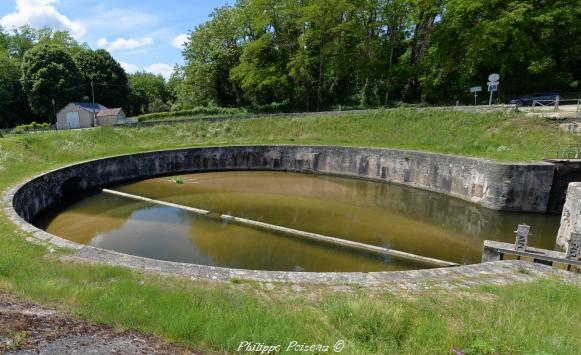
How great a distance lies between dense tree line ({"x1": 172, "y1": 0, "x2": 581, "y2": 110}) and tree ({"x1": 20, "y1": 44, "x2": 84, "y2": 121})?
42.4ft

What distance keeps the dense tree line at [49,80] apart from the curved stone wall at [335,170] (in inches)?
909

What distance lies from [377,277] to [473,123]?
19.6 m

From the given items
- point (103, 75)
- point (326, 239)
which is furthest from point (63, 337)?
point (103, 75)

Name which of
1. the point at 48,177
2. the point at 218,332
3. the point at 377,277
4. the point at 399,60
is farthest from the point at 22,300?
the point at 399,60

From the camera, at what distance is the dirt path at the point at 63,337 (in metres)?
3.46

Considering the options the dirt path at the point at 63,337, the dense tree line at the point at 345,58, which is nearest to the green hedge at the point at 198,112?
the dense tree line at the point at 345,58

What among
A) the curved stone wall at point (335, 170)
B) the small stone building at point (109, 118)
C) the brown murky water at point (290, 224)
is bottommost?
the brown murky water at point (290, 224)

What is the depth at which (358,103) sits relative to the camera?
118ft

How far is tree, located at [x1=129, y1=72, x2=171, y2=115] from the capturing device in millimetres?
55384

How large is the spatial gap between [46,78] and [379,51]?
118 feet

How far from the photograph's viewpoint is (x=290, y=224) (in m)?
14.1

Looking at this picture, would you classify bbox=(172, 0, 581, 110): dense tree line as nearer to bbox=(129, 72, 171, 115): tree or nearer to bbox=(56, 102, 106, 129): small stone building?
bbox=(56, 102, 106, 129): small stone building

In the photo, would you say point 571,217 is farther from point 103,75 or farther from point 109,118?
point 103,75

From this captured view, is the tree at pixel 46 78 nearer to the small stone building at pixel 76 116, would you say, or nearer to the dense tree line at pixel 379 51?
the small stone building at pixel 76 116
